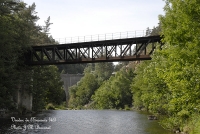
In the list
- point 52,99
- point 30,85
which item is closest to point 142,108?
point 52,99

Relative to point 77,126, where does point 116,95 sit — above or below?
below

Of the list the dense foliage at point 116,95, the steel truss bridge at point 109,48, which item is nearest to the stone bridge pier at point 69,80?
the dense foliage at point 116,95

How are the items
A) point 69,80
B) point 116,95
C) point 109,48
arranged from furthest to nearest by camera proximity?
1. point 69,80
2. point 116,95
3. point 109,48

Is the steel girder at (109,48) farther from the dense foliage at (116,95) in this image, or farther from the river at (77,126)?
the dense foliage at (116,95)

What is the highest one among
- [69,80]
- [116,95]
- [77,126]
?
[69,80]

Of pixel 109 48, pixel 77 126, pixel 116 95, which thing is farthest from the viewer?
pixel 116 95

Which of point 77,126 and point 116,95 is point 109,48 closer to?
point 77,126

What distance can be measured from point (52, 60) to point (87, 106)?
2270 inches

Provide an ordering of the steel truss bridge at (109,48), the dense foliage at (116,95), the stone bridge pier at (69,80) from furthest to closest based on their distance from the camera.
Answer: the stone bridge pier at (69,80)
the dense foliage at (116,95)
the steel truss bridge at (109,48)

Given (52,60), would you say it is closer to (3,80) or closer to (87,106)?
(3,80)

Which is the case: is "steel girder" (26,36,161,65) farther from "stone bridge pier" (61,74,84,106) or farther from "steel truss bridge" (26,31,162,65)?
"stone bridge pier" (61,74,84,106)

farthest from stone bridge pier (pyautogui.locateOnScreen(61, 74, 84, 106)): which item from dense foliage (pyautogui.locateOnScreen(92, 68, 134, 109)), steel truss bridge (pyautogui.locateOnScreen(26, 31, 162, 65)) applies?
steel truss bridge (pyautogui.locateOnScreen(26, 31, 162, 65))

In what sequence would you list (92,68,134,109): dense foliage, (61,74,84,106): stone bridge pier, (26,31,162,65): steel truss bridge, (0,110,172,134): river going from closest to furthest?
(0,110,172,134): river
(26,31,162,65): steel truss bridge
(92,68,134,109): dense foliage
(61,74,84,106): stone bridge pier

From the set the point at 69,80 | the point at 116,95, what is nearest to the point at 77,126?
the point at 116,95
